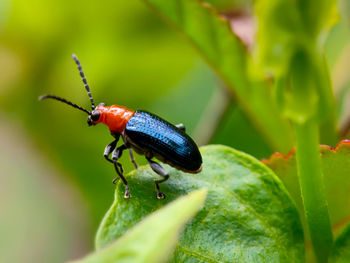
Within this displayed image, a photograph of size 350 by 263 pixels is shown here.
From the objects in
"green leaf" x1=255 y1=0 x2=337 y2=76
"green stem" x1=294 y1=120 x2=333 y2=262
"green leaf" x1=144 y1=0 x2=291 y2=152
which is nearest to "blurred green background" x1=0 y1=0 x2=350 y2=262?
"green leaf" x1=144 y1=0 x2=291 y2=152

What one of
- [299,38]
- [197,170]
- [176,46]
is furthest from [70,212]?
[299,38]

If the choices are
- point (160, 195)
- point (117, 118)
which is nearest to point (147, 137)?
point (117, 118)

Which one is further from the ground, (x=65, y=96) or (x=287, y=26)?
(x=287, y=26)

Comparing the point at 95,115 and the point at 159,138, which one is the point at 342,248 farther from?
the point at 95,115

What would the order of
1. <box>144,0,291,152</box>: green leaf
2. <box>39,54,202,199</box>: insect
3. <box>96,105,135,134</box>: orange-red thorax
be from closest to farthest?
1. <box>144,0,291,152</box>: green leaf
2. <box>39,54,202,199</box>: insect
3. <box>96,105,135,134</box>: orange-red thorax

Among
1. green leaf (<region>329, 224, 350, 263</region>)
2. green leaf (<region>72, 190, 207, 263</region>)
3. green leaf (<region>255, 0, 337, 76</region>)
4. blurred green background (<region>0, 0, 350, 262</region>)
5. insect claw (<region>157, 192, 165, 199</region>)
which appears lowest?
blurred green background (<region>0, 0, 350, 262</region>)

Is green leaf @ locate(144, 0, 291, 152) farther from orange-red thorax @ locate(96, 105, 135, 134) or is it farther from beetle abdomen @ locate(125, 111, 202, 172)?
orange-red thorax @ locate(96, 105, 135, 134)

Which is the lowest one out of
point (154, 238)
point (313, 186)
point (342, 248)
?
point (342, 248)

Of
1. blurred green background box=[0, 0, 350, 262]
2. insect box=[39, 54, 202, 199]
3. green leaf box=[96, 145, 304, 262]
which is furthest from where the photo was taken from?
blurred green background box=[0, 0, 350, 262]

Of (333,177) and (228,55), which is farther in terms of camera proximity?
(228,55)
